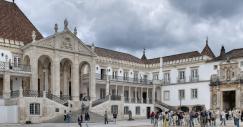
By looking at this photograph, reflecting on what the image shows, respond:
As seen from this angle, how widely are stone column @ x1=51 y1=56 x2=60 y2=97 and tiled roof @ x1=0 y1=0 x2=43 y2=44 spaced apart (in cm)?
388

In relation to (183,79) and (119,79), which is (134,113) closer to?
(119,79)

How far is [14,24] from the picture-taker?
144 ft

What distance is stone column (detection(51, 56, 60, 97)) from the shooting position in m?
41.5

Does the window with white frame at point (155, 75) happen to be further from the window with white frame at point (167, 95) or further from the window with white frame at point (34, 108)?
the window with white frame at point (34, 108)

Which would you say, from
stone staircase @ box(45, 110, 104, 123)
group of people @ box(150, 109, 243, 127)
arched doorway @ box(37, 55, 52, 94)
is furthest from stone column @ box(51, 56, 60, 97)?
group of people @ box(150, 109, 243, 127)

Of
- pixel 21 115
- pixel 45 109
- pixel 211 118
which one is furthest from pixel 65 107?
pixel 211 118

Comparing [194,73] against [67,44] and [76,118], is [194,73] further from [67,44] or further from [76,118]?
[76,118]

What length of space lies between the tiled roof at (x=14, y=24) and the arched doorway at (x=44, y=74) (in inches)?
101

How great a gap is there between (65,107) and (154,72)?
930 inches

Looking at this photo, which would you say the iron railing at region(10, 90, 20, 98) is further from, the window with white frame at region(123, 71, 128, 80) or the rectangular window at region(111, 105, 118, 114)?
the window with white frame at region(123, 71, 128, 80)

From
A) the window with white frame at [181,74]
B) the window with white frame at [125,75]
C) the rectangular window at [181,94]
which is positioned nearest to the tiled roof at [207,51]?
the window with white frame at [181,74]

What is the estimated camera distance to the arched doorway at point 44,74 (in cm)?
4356

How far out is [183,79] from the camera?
56.6m

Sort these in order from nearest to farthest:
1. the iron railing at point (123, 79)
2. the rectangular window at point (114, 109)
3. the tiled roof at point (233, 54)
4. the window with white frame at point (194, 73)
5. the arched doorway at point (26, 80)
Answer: the arched doorway at point (26, 80) < the rectangular window at point (114, 109) < the tiled roof at point (233, 54) < the iron railing at point (123, 79) < the window with white frame at point (194, 73)
